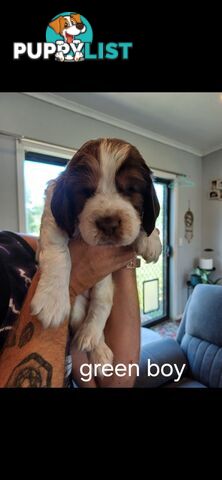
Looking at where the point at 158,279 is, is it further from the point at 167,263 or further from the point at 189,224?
the point at 189,224

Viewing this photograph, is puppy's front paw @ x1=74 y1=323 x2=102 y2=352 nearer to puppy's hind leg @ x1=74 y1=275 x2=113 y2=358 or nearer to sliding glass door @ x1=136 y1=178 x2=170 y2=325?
puppy's hind leg @ x1=74 y1=275 x2=113 y2=358

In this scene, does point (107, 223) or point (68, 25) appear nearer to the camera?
point (107, 223)

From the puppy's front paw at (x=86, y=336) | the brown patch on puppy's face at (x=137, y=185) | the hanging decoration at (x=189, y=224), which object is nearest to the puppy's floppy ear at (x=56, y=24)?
the brown patch on puppy's face at (x=137, y=185)

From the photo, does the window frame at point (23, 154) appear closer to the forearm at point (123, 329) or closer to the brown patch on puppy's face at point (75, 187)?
the brown patch on puppy's face at point (75, 187)

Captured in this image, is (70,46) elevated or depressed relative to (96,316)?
elevated

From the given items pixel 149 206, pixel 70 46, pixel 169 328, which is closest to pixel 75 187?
pixel 149 206

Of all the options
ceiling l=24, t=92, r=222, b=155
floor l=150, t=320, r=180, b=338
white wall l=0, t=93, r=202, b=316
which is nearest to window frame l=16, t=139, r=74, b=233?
white wall l=0, t=93, r=202, b=316
